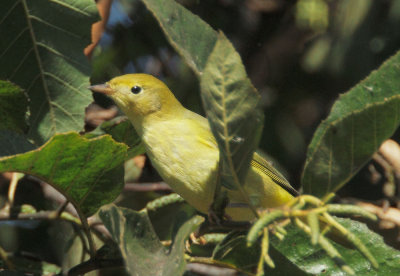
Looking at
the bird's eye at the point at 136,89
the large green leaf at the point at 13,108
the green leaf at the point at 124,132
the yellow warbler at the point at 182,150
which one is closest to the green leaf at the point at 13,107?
the large green leaf at the point at 13,108

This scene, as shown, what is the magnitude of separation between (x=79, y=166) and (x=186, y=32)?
1.71 feet

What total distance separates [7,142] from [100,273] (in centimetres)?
118

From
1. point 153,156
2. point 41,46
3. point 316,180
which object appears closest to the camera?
point 316,180

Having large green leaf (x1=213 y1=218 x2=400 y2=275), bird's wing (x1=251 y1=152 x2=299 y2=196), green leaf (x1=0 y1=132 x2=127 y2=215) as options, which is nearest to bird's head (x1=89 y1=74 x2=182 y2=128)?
bird's wing (x1=251 y1=152 x2=299 y2=196)

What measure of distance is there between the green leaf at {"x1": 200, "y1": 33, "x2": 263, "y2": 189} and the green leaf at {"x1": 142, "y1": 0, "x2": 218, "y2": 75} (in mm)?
163

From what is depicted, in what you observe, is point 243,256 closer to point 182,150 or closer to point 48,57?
point 182,150

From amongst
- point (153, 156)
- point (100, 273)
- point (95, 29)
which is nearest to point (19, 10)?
point (95, 29)

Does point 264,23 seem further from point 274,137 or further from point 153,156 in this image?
point 153,156

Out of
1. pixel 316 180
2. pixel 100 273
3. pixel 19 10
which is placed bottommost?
pixel 100 273

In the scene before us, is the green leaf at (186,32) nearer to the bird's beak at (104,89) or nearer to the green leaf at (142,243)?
the green leaf at (142,243)

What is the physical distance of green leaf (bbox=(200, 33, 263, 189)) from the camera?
1.09 meters

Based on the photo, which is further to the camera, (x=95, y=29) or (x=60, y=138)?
(x=95, y=29)

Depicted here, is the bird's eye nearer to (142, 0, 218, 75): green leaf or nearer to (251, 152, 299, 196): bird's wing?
(251, 152, 299, 196): bird's wing

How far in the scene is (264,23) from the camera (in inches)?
148
